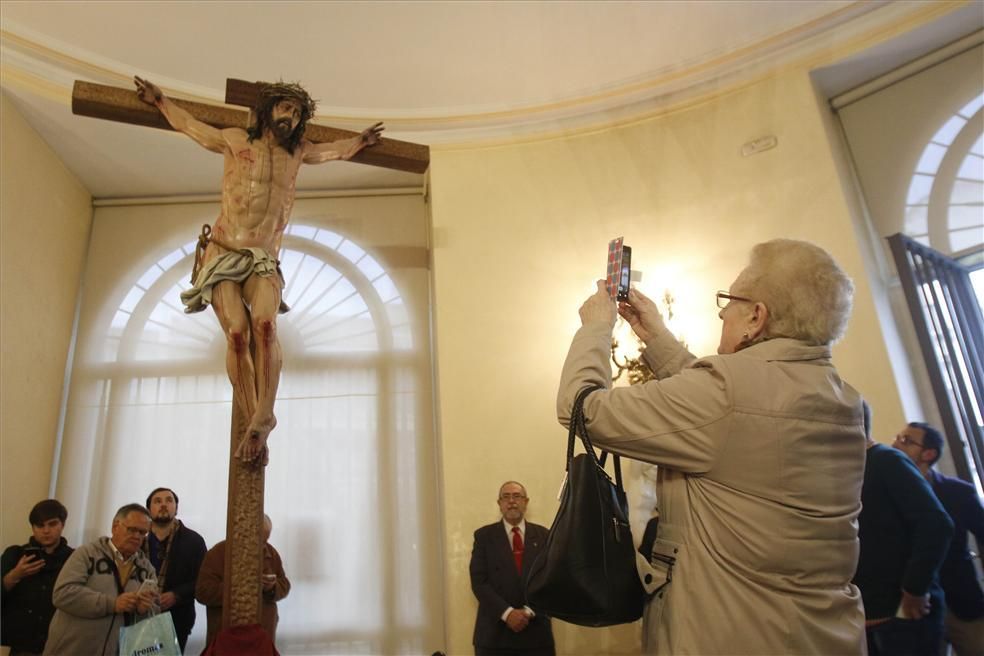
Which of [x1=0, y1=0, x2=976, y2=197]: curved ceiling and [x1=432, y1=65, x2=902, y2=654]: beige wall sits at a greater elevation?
[x1=0, y1=0, x2=976, y2=197]: curved ceiling

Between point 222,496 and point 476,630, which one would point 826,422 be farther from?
point 222,496

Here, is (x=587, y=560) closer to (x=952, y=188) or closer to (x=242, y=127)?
(x=242, y=127)

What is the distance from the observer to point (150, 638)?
9.27 ft

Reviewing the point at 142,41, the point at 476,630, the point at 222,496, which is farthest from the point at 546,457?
the point at 142,41

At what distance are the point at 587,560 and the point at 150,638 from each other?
2238 mm

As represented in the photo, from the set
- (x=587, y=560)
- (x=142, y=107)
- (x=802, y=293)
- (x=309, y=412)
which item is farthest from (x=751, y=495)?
(x=309, y=412)

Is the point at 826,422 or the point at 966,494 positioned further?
the point at 966,494

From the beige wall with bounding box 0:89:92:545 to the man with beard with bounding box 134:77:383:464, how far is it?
199 centimetres

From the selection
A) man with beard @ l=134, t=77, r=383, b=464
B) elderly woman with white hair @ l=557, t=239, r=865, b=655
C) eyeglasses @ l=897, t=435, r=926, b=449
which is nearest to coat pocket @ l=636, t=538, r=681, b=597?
elderly woman with white hair @ l=557, t=239, r=865, b=655

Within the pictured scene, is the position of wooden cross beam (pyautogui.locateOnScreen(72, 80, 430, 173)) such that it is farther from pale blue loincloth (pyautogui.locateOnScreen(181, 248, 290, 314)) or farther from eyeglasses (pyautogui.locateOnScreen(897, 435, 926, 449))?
eyeglasses (pyautogui.locateOnScreen(897, 435, 926, 449))

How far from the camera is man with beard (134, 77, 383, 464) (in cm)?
287

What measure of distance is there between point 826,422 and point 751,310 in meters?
0.28

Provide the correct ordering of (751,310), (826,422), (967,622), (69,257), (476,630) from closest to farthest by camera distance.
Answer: (826,422)
(751,310)
(967,622)
(476,630)
(69,257)

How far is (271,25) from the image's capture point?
4.56 metres
